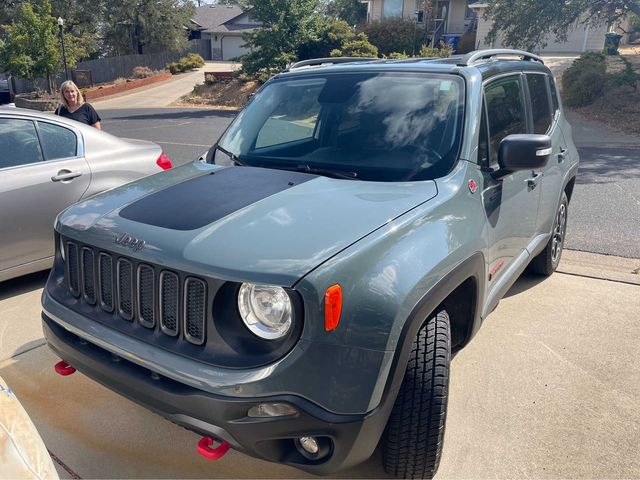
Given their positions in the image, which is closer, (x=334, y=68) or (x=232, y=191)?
(x=232, y=191)

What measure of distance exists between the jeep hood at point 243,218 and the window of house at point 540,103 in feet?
5.72

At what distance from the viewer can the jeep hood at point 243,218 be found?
2.18 metres

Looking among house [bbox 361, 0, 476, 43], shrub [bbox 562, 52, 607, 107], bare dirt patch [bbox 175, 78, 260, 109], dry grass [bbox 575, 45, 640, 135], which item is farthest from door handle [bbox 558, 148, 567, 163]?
house [bbox 361, 0, 476, 43]

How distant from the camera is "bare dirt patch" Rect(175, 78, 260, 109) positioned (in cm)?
2643

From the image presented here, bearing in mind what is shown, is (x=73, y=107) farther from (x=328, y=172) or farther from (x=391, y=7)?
(x=391, y=7)

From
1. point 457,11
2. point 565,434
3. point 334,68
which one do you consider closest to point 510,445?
point 565,434

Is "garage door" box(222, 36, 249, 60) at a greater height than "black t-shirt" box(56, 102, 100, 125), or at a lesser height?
greater

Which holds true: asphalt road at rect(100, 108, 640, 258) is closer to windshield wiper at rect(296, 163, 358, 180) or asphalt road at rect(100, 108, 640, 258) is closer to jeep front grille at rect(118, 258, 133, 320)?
windshield wiper at rect(296, 163, 358, 180)

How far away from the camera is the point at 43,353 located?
12.4 ft

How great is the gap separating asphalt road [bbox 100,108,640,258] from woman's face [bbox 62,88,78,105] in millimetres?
3967

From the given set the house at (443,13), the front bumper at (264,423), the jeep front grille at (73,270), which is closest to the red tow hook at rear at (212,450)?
the front bumper at (264,423)

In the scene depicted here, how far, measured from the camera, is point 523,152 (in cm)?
297

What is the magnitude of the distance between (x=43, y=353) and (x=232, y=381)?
2.27 metres

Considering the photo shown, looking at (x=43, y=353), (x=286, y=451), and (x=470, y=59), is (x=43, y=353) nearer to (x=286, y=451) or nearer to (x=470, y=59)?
(x=286, y=451)
